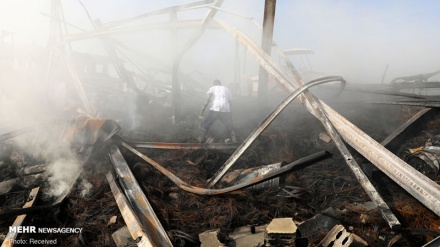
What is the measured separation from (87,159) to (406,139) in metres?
6.73

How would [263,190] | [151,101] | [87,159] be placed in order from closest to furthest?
[263,190] < [87,159] < [151,101]

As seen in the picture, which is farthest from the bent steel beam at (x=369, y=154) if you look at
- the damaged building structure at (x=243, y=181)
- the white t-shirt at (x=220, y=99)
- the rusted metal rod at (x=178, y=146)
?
the white t-shirt at (x=220, y=99)

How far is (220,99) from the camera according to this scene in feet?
24.1

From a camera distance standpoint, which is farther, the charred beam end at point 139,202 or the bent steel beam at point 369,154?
the charred beam end at point 139,202

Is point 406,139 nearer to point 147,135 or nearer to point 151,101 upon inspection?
point 147,135

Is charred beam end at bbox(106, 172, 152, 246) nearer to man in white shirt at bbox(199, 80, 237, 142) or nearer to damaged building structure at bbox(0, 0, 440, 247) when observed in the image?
damaged building structure at bbox(0, 0, 440, 247)

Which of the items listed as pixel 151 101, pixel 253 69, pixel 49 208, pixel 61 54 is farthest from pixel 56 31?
pixel 253 69

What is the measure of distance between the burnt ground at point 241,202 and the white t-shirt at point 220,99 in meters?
1.81

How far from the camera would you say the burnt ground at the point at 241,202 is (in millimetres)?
3124

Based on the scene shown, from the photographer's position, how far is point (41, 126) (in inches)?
268

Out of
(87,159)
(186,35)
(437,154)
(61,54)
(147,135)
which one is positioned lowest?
(147,135)

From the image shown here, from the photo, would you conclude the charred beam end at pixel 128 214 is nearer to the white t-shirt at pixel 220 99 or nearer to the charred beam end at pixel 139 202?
the charred beam end at pixel 139 202

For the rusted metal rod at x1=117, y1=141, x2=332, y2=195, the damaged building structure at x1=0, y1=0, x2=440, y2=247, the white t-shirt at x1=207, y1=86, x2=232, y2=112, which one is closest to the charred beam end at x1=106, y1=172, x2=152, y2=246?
the damaged building structure at x1=0, y1=0, x2=440, y2=247

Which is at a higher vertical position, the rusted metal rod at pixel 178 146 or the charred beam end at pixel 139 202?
the rusted metal rod at pixel 178 146
